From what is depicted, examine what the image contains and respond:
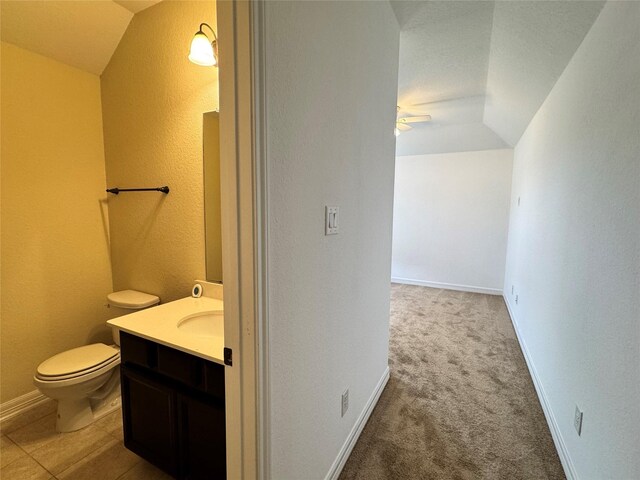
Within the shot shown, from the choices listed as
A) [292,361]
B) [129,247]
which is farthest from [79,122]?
[292,361]

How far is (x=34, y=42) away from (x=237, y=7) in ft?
6.54

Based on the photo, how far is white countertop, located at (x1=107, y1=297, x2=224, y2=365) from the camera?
1.19 metres

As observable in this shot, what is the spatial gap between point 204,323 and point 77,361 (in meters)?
0.83

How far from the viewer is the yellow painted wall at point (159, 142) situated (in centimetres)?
184

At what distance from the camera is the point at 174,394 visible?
4.22 feet

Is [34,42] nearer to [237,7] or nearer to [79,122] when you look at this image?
[79,122]

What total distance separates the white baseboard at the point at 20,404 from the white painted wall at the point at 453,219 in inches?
189

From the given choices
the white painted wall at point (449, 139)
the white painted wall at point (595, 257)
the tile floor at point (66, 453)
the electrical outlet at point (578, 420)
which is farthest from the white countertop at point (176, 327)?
the white painted wall at point (449, 139)

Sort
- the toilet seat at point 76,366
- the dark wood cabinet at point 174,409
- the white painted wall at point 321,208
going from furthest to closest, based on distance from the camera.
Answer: the toilet seat at point 76,366, the dark wood cabinet at point 174,409, the white painted wall at point 321,208

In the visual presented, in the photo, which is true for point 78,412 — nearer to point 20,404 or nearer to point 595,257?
point 20,404

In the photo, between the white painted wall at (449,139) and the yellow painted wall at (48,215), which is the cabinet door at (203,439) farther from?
the white painted wall at (449,139)

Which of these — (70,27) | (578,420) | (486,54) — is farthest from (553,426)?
(70,27)

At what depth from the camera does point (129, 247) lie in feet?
7.39

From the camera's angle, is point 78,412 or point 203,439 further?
point 78,412
